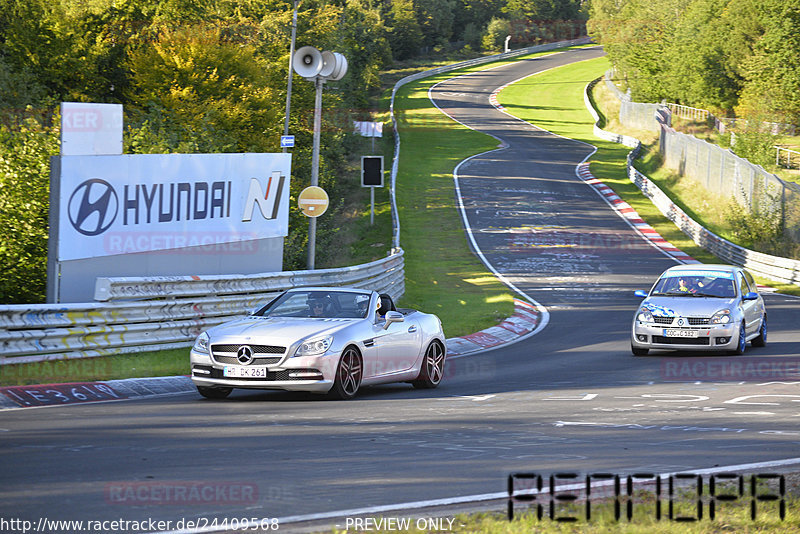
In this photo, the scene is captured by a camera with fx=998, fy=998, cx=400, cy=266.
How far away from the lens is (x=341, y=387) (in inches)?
473

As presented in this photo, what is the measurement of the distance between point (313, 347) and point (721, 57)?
71104mm

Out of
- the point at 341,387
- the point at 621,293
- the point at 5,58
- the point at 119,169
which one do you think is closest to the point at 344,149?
the point at 5,58

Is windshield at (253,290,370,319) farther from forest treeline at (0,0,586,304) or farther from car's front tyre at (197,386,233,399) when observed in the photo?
forest treeline at (0,0,586,304)

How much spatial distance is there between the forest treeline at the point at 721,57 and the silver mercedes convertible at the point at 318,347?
173ft

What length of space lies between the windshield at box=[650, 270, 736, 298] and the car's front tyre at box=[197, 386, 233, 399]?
951cm

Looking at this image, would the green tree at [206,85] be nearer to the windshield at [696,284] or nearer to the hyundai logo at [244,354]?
the windshield at [696,284]

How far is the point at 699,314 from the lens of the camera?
17.5m

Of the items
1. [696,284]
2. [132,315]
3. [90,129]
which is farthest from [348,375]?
[696,284]

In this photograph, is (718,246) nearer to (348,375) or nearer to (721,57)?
(348,375)

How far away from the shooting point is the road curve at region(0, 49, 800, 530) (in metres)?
6.57

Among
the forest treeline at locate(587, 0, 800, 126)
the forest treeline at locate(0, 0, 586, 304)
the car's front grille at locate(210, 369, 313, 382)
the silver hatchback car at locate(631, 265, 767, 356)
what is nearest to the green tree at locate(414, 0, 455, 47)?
the forest treeline at locate(587, 0, 800, 126)

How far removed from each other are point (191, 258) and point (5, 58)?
35.1m

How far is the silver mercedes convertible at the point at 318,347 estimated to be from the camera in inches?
453

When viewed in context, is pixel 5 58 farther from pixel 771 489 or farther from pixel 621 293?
pixel 771 489
